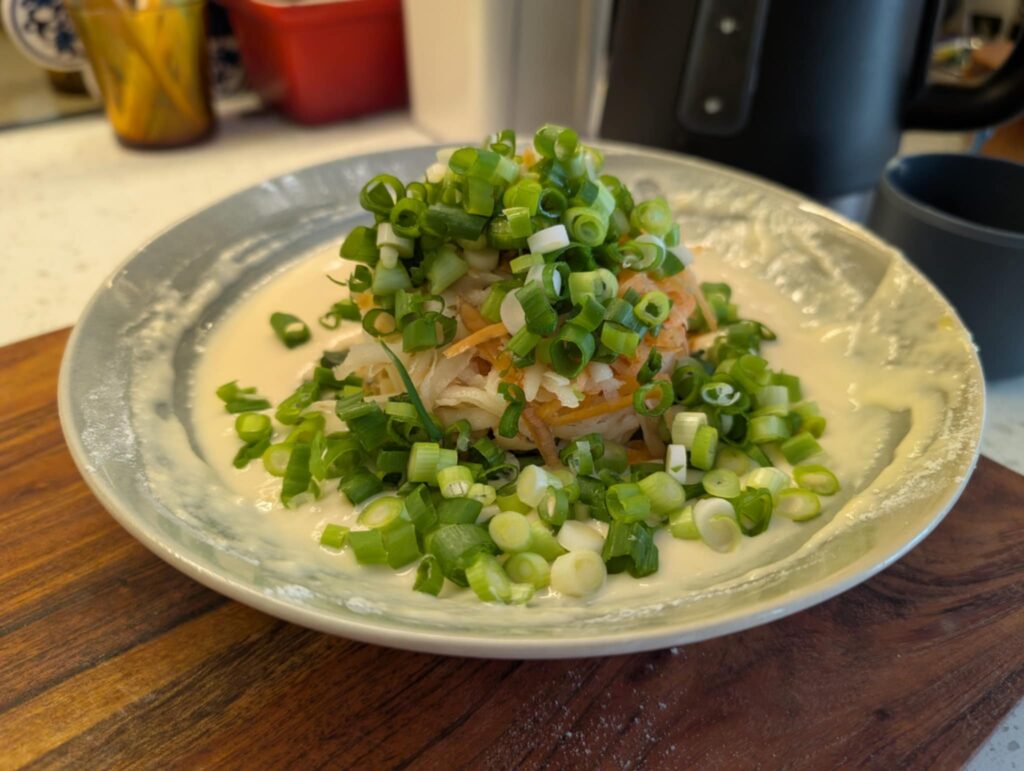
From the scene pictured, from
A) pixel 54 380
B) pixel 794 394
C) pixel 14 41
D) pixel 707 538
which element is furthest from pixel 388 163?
pixel 14 41

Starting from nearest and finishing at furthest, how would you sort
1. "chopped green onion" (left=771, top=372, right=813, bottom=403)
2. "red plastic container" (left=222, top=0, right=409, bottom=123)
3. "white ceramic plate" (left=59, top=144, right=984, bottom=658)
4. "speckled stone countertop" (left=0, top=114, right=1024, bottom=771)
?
"white ceramic plate" (left=59, top=144, right=984, bottom=658) < "chopped green onion" (left=771, top=372, right=813, bottom=403) < "speckled stone countertop" (left=0, top=114, right=1024, bottom=771) < "red plastic container" (left=222, top=0, right=409, bottom=123)

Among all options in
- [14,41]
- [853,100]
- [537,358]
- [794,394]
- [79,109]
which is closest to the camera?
[537,358]

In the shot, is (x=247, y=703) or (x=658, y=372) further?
(x=658, y=372)

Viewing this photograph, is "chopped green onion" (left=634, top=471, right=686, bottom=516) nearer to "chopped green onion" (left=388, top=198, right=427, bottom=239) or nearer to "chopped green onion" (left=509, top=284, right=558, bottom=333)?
"chopped green onion" (left=509, top=284, right=558, bottom=333)

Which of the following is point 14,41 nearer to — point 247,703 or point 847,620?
point 247,703

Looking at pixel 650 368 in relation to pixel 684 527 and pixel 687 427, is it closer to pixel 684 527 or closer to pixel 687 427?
pixel 687 427

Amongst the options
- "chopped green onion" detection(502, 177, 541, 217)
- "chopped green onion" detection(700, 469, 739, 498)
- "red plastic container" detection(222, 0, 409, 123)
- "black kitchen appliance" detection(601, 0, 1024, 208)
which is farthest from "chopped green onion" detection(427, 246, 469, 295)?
"red plastic container" detection(222, 0, 409, 123)

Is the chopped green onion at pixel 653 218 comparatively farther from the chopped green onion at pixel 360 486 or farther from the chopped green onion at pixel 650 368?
the chopped green onion at pixel 360 486

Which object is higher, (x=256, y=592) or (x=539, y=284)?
(x=539, y=284)
